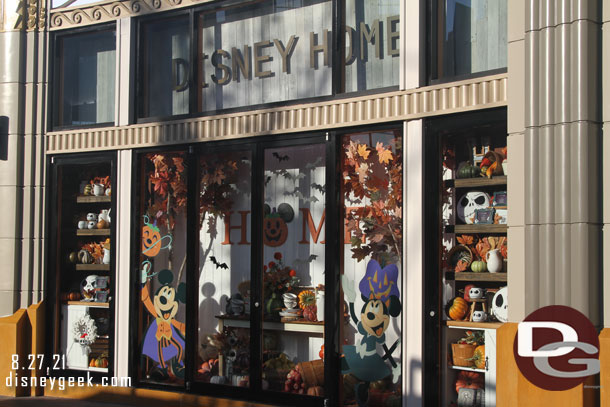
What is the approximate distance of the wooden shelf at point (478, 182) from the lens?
7531mm

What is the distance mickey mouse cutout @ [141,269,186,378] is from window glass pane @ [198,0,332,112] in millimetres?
2307

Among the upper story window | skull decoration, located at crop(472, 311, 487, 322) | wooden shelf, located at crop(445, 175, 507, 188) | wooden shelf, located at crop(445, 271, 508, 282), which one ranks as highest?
the upper story window

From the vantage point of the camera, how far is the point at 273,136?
9180 mm

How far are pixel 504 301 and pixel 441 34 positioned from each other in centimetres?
266

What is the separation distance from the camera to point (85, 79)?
1106cm

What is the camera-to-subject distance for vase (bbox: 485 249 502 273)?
24.8 feet

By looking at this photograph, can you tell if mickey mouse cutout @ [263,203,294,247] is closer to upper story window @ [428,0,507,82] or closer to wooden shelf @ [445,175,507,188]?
wooden shelf @ [445,175,507,188]

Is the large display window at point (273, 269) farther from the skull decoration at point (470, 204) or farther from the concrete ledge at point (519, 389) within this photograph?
the concrete ledge at point (519, 389)

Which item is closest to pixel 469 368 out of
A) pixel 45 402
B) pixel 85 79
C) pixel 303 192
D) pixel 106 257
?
pixel 303 192

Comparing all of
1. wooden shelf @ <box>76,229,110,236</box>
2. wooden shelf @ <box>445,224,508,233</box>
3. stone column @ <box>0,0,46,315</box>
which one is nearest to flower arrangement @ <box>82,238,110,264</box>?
wooden shelf @ <box>76,229,110,236</box>

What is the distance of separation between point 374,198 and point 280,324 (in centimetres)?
190

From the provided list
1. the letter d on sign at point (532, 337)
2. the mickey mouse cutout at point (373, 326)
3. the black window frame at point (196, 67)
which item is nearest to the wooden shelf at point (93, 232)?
the black window frame at point (196, 67)

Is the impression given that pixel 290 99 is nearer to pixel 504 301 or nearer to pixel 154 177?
pixel 154 177

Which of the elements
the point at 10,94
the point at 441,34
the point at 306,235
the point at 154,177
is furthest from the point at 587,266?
the point at 10,94
